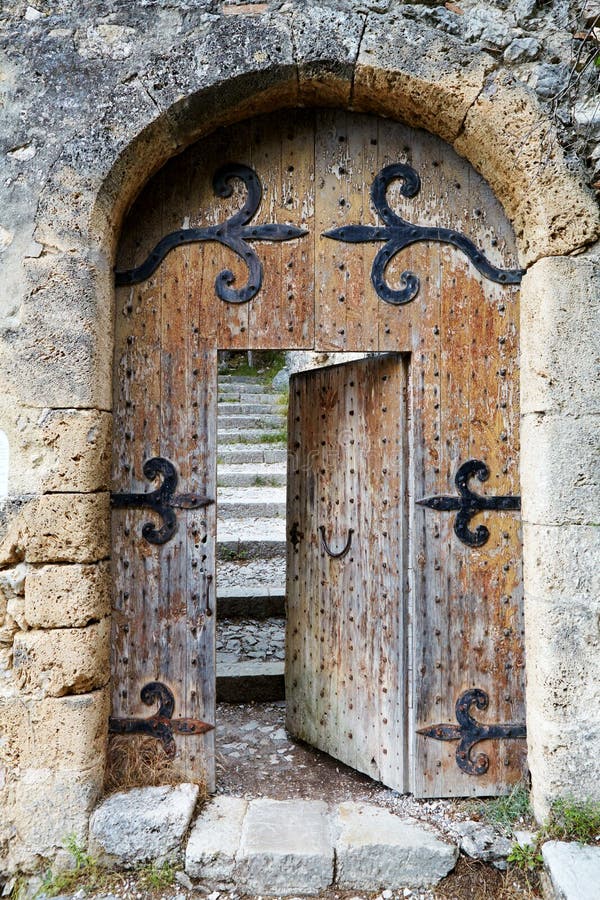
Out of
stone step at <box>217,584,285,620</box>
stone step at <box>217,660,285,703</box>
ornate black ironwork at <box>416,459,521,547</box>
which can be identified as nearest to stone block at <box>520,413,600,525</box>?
ornate black ironwork at <box>416,459,521,547</box>

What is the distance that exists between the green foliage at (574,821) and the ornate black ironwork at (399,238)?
213 centimetres

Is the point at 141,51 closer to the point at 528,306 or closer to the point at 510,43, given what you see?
the point at 510,43

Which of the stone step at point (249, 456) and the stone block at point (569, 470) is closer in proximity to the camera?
the stone block at point (569, 470)

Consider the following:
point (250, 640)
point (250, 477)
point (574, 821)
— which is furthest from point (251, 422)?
point (574, 821)

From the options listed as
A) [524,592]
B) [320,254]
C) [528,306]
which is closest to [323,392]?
[320,254]

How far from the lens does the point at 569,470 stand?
2.50 m

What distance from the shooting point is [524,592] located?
8.82ft

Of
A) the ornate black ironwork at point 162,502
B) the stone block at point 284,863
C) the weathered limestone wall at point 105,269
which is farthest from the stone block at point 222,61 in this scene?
the stone block at point 284,863

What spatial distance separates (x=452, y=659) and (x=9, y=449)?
6.73ft

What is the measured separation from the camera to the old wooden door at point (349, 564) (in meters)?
2.84

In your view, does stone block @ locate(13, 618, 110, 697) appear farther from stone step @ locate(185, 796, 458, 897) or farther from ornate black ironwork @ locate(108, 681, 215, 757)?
stone step @ locate(185, 796, 458, 897)

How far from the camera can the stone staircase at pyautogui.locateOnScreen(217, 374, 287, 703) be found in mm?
3916

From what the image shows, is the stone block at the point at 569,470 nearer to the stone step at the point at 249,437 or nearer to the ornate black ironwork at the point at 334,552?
the ornate black ironwork at the point at 334,552

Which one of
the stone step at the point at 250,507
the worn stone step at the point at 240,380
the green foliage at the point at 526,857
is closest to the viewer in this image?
the green foliage at the point at 526,857
